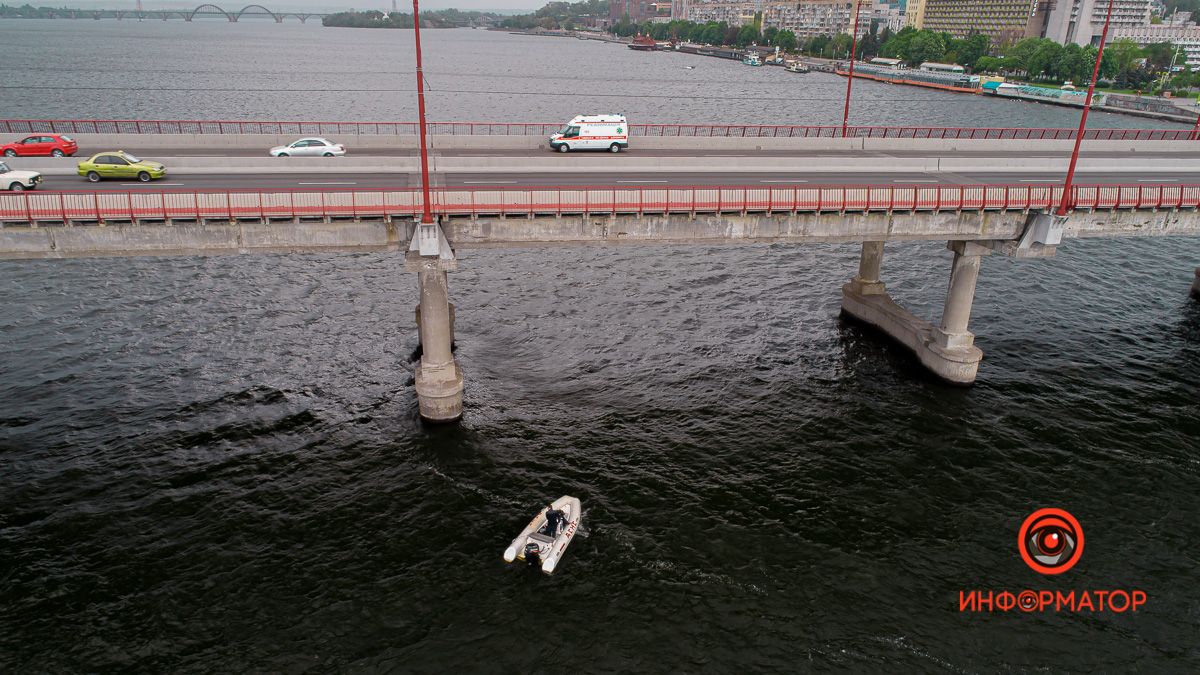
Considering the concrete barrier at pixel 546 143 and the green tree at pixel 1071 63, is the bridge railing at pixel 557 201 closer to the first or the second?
the concrete barrier at pixel 546 143

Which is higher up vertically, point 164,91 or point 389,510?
point 164,91

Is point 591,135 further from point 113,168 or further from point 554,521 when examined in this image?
point 554,521

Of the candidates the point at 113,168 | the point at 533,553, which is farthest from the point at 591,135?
the point at 533,553

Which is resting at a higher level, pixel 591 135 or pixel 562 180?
pixel 591 135

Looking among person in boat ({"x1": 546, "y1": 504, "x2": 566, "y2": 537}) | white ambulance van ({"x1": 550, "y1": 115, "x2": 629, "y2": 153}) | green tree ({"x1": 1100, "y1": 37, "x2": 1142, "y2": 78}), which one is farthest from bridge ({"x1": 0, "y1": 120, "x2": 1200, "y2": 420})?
green tree ({"x1": 1100, "y1": 37, "x2": 1142, "y2": 78})

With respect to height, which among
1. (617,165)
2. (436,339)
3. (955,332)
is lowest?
(955,332)

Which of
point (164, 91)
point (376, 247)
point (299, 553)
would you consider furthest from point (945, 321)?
point (164, 91)

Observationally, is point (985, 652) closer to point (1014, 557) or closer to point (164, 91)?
point (1014, 557)
